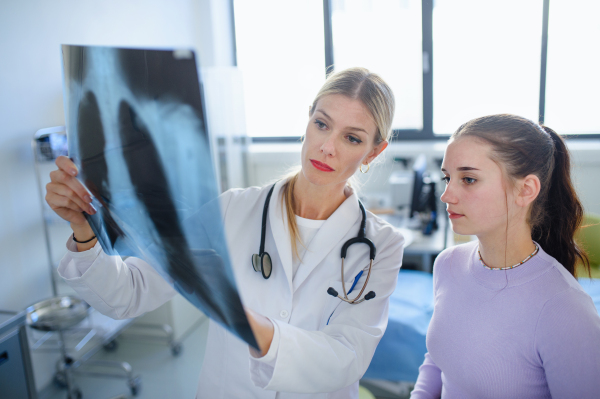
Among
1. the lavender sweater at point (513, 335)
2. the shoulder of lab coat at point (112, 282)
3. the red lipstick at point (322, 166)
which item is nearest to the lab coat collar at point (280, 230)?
the red lipstick at point (322, 166)

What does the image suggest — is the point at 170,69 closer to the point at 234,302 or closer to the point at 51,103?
the point at 234,302

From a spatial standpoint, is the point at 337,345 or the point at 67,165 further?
the point at 337,345

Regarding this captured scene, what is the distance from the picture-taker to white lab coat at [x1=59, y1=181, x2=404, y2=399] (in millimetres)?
782

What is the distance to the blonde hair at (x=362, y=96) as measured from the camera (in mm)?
1093

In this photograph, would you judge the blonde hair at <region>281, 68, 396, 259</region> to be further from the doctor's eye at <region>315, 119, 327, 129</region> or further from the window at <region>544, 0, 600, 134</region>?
the window at <region>544, 0, 600, 134</region>

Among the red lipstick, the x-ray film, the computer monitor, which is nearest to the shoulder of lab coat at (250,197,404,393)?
the x-ray film

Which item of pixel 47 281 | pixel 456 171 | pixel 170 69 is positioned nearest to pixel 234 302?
pixel 170 69

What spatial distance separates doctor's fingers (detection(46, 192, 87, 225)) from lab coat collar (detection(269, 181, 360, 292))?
1.48ft

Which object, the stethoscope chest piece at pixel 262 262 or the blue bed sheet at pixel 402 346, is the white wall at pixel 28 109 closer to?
the stethoscope chest piece at pixel 262 262

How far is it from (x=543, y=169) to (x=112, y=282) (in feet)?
3.11

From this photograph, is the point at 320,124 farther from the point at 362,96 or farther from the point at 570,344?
the point at 570,344

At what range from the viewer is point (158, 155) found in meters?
0.66

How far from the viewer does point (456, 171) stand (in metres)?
0.96

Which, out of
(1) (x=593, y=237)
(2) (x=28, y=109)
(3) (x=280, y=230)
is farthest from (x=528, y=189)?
(2) (x=28, y=109)
